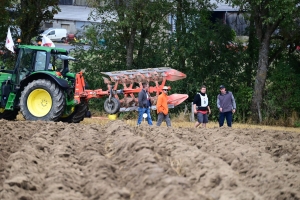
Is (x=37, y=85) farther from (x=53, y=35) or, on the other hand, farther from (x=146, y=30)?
(x=53, y=35)

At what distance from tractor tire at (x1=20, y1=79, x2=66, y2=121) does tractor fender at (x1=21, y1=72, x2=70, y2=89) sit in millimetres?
191

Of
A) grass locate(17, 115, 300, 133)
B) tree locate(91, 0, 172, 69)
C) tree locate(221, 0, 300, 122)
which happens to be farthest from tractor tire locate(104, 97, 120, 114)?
tree locate(221, 0, 300, 122)

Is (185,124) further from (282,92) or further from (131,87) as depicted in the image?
(282,92)

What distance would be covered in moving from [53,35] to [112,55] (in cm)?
1828

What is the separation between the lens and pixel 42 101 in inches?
822

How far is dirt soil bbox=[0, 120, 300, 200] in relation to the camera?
8.88 meters

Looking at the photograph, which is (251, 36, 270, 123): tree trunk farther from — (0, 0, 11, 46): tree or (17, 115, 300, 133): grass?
(0, 0, 11, 46): tree

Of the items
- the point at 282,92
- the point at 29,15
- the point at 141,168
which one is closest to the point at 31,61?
the point at 29,15

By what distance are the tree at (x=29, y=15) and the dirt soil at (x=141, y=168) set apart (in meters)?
13.3

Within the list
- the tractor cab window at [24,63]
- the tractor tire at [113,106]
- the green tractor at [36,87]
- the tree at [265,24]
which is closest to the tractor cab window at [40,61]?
the green tractor at [36,87]

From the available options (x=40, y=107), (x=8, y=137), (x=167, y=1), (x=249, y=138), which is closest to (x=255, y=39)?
(x=167, y=1)

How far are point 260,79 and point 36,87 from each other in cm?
1080

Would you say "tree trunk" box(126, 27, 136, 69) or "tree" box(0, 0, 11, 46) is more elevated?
A: "tree" box(0, 0, 11, 46)

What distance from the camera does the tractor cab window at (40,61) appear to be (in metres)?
20.8
